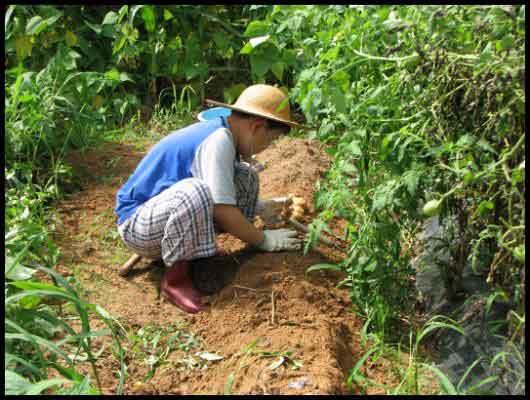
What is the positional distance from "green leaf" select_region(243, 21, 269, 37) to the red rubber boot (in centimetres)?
148

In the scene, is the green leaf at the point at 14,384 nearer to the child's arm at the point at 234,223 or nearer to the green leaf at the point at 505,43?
the child's arm at the point at 234,223

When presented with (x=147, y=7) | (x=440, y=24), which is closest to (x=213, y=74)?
(x=147, y=7)

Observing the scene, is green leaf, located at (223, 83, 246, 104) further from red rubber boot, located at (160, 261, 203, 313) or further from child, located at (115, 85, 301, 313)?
red rubber boot, located at (160, 261, 203, 313)

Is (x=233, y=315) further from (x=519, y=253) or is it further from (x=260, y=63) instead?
(x=260, y=63)

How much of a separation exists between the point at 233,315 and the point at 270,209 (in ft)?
2.48

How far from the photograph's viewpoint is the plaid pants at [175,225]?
283 cm

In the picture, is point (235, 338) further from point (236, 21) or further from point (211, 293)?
point (236, 21)

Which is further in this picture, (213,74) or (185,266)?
(213,74)

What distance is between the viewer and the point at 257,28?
149 inches

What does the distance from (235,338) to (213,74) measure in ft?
10.1

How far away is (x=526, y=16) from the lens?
6.19 feet

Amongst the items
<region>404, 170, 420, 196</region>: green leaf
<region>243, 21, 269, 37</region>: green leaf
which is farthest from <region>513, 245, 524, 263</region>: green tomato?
<region>243, 21, 269, 37</region>: green leaf

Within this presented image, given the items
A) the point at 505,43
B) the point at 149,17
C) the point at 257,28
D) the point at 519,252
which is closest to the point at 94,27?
the point at 149,17

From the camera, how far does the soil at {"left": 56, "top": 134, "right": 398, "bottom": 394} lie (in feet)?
7.72
